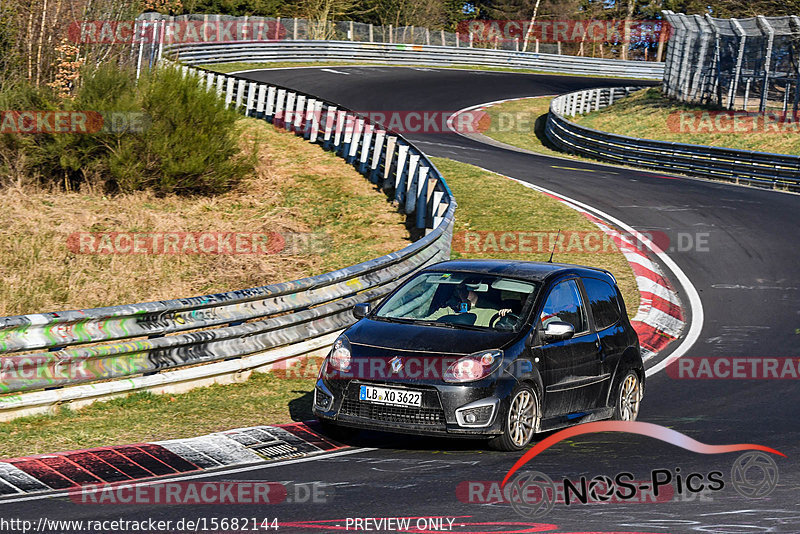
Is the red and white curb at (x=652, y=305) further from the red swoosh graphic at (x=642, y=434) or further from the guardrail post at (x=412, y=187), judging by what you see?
the guardrail post at (x=412, y=187)

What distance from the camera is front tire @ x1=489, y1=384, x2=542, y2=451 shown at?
8016 millimetres

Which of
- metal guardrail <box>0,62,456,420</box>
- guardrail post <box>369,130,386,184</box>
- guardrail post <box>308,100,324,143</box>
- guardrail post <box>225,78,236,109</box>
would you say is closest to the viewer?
metal guardrail <box>0,62,456,420</box>

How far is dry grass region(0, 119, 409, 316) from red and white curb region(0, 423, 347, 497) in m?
7.01

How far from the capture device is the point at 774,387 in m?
10.9

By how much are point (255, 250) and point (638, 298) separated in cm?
757

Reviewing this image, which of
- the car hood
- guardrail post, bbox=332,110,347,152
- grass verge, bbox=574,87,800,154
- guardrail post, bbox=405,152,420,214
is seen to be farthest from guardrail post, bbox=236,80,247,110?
the car hood

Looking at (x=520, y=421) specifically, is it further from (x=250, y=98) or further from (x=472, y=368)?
(x=250, y=98)

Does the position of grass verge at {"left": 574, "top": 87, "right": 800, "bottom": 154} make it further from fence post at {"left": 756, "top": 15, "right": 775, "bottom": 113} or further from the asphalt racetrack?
the asphalt racetrack

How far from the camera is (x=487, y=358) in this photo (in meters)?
8.12

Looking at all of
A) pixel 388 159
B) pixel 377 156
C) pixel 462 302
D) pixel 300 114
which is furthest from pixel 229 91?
pixel 462 302

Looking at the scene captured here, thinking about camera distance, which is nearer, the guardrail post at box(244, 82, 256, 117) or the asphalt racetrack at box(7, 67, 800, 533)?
the asphalt racetrack at box(7, 67, 800, 533)

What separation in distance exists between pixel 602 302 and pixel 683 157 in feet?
66.6

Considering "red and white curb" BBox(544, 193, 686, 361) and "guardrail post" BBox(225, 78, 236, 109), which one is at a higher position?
"guardrail post" BBox(225, 78, 236, 109)

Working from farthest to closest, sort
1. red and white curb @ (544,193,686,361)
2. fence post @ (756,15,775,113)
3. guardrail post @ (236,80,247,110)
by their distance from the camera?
fence post @ (756,15,775,113), guardrail post @ (236,80,247,110), red and white curb @ (544,193,686,361)
